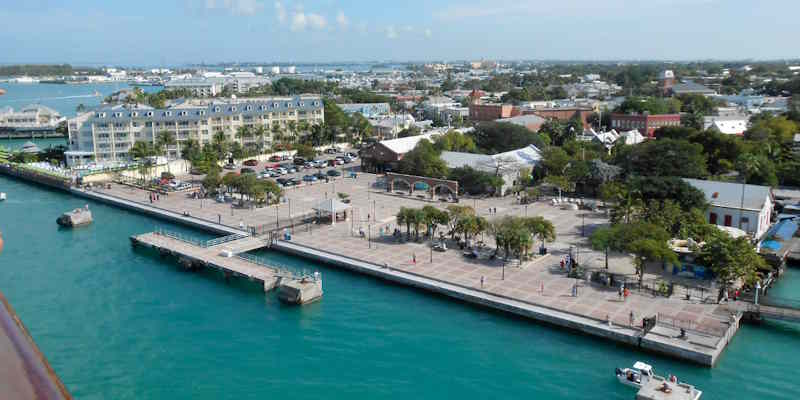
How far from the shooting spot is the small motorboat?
24203 millimetres

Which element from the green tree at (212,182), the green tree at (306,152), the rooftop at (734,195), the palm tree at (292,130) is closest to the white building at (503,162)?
the rooftop at (734,195)

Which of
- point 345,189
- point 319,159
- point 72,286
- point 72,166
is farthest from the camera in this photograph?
point 319,159

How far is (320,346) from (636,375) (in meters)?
14.2

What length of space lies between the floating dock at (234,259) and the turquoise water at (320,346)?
0.79 metres

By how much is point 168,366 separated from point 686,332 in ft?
77.9

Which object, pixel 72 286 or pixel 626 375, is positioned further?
pixel 72 286

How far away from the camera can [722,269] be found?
31.0 m

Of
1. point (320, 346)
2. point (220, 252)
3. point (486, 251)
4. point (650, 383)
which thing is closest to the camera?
point (650, 383)

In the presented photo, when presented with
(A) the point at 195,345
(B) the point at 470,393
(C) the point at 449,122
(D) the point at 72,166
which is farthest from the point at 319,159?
(B) the point at 470,393

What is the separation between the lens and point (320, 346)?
2858cm

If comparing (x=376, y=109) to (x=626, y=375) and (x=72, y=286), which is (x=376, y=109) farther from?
(x=626, y=375)

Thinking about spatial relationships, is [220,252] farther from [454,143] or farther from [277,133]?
[277,133]

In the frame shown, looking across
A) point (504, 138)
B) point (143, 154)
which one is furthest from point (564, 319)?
point (143, 154)

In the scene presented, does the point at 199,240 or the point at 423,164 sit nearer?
the point at 199,240
